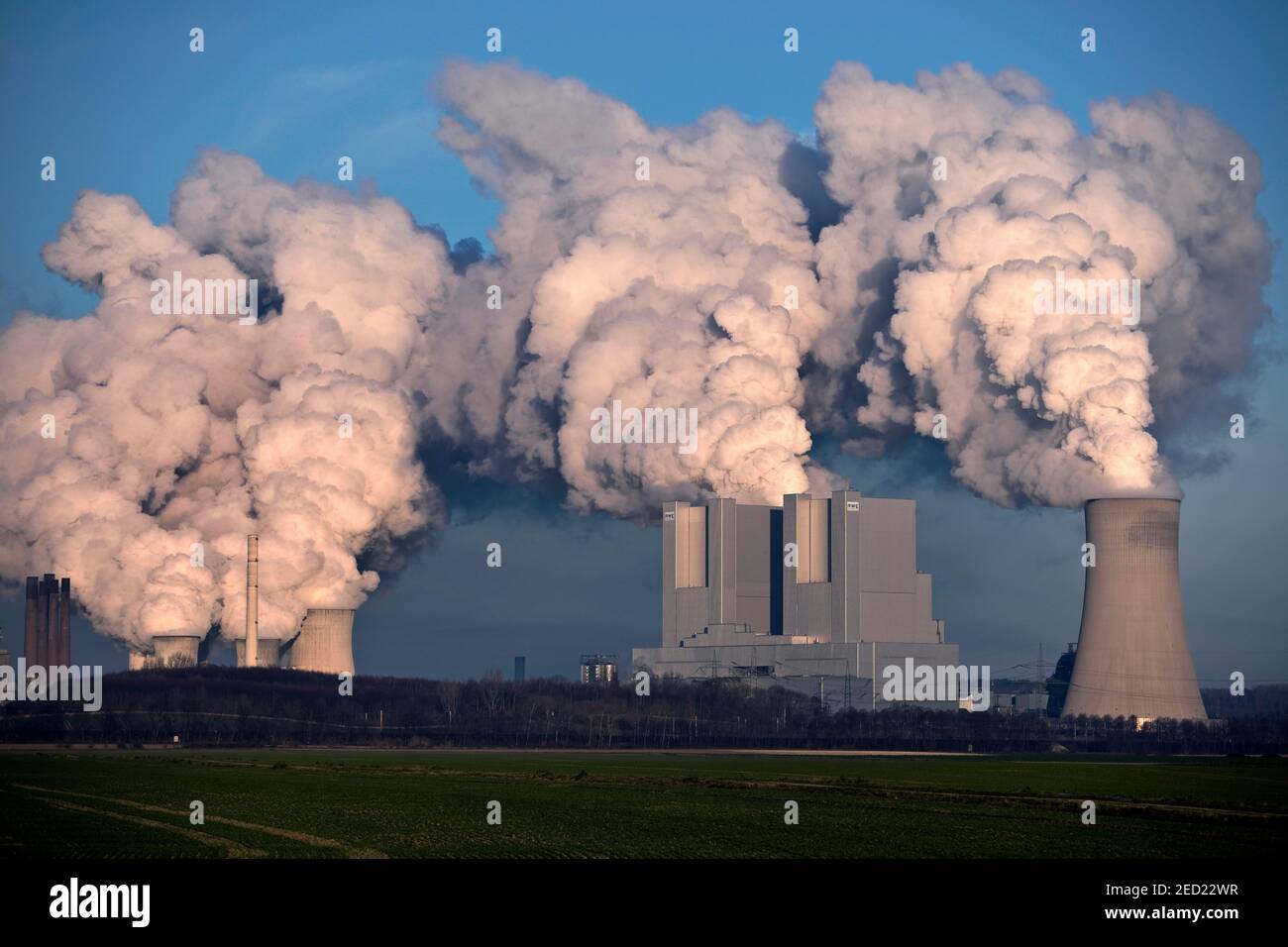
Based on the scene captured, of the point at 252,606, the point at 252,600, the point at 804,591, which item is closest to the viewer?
the point at 804,591

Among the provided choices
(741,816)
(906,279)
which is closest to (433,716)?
(906,279)

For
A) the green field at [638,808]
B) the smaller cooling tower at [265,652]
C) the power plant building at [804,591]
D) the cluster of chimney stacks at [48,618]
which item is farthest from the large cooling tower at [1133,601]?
the cluster of chimney stacks at [48,618]

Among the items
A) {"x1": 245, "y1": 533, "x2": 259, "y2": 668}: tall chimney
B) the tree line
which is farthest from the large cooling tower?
{"x1": 245, "y1": 533, "x2": 259, "y2": 668}: tall chimney

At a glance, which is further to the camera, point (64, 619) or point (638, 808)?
point (64, 619)

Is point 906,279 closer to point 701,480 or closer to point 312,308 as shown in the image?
point 701,480

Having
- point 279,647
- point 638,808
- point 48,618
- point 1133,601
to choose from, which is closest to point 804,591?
point 1133,601

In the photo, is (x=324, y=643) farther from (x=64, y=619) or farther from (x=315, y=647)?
(x=64, y=619)

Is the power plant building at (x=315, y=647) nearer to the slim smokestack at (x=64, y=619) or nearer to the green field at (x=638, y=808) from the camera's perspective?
the slim smokestack at (x=64, y=619)
